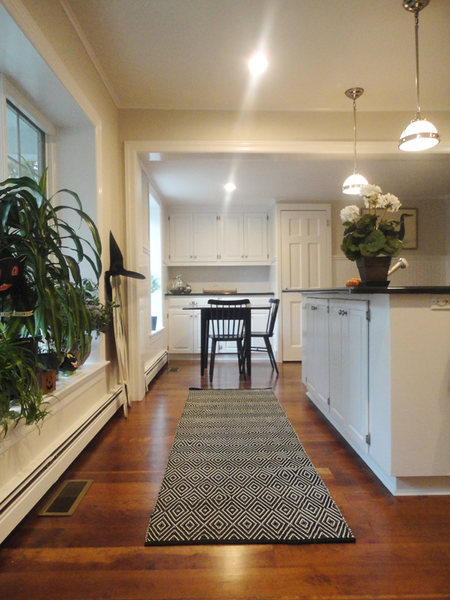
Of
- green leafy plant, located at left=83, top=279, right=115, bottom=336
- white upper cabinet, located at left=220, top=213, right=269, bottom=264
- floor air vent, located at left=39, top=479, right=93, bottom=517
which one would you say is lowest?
floor air vent, located at left=39, top=479, right=93, bottom=517

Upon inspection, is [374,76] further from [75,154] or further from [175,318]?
[175,318]

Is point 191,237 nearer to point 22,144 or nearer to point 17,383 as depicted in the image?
point 22,144

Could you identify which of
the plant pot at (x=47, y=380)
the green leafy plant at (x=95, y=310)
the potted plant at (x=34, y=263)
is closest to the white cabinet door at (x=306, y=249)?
the green leafy plant at (x=95, y=310)

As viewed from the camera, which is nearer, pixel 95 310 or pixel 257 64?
pixel 95 310

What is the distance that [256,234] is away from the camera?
524cm

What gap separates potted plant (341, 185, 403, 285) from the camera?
1.74 meters

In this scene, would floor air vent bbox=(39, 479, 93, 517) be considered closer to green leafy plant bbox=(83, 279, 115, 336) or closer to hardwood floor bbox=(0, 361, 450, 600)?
hardwood floor bbox=(0, 361, 450, 600)

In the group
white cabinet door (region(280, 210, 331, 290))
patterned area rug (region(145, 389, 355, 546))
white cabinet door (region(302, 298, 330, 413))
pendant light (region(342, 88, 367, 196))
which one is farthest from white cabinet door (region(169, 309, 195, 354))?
pendant light (region(342, 88, 367, 196))

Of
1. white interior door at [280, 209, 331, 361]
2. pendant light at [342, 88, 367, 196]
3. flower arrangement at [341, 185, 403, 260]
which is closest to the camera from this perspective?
flower arrangement at [341, 185, 403, 260]

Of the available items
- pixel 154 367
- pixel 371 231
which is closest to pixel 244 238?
pixel 154 367

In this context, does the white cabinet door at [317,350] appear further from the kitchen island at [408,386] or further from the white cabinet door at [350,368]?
the kitchen island at [408,386]

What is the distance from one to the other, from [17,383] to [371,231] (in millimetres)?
1711

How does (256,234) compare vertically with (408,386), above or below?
above

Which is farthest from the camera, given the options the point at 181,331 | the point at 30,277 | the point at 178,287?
the point at 178,287
